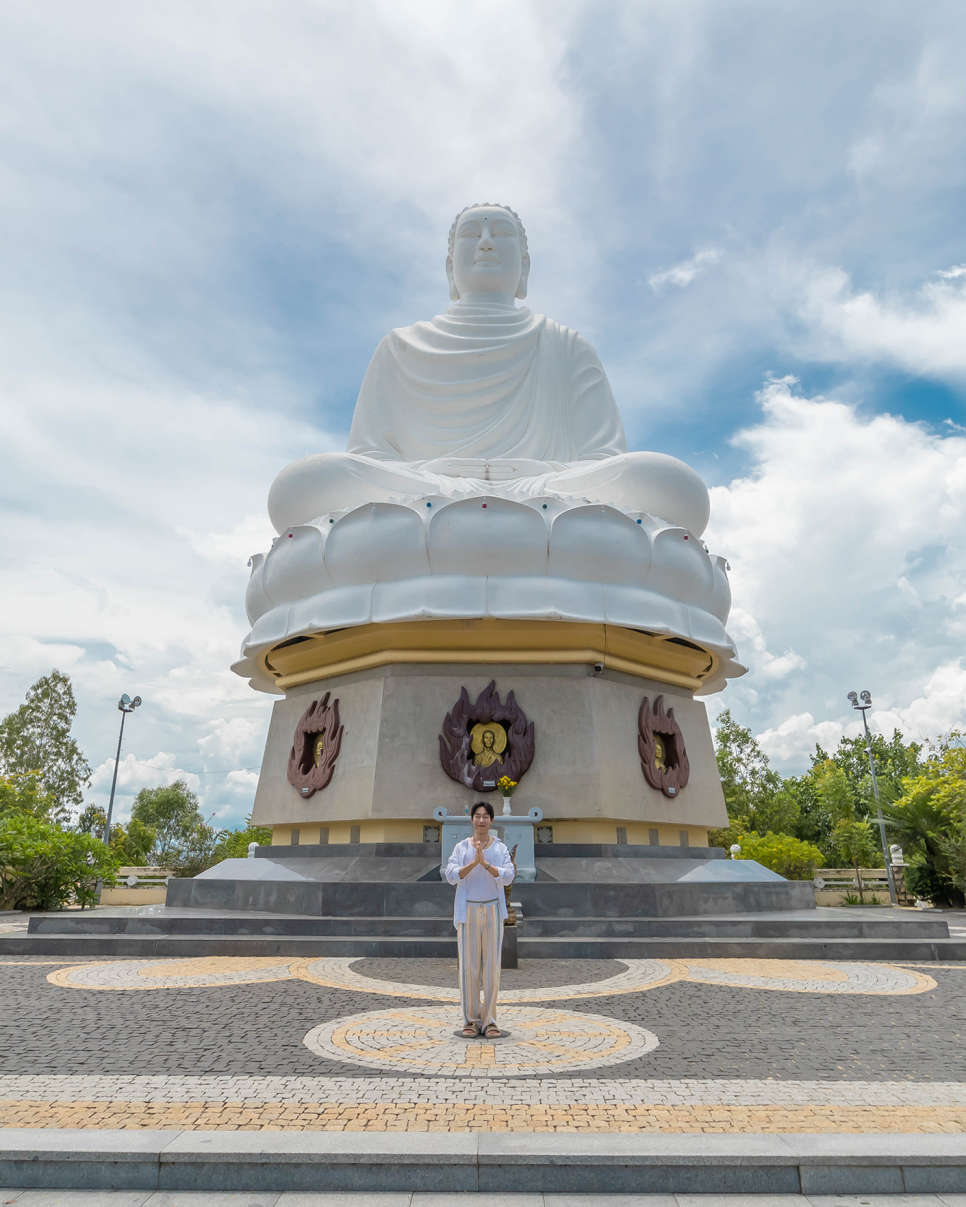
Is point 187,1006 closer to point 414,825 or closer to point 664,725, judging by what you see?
point 414,825

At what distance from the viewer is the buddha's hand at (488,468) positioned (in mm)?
14086

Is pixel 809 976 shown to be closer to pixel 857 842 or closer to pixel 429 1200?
pixel 429 1200

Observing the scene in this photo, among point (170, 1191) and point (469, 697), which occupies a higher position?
point (469, 697)

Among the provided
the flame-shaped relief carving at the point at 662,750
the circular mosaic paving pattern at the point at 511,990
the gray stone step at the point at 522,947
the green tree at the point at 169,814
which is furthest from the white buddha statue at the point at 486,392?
the green tree at the point at 169,814

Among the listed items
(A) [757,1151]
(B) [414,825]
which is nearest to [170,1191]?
(A) [757,1151]

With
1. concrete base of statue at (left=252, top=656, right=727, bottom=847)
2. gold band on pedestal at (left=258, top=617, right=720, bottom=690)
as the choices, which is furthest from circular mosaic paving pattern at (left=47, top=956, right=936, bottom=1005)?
gold band on pedestal at (left=258, top=617, right=720, bottom=690)

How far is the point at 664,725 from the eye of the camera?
12297 millimetres

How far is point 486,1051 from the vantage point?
4.36 metres

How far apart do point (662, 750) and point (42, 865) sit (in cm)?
927

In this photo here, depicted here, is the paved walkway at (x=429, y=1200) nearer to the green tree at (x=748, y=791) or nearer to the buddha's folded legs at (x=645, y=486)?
the buddha's folded legs at (x=645, y=486)

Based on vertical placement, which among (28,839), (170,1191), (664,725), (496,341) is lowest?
(170,1191)

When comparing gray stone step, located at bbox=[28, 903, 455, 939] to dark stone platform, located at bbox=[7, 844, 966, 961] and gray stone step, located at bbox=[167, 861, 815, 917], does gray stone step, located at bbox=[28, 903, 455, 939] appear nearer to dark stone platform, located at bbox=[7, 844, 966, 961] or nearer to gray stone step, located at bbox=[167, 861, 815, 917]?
dark stone platform, located at bbox=[7, 844, 966, 961]

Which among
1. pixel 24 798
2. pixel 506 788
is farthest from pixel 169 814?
pixel 506 788

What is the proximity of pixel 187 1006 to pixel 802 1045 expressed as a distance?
3855 millimetres
